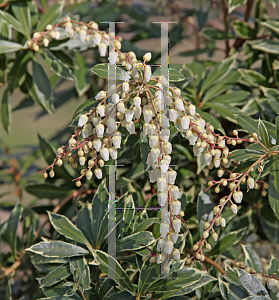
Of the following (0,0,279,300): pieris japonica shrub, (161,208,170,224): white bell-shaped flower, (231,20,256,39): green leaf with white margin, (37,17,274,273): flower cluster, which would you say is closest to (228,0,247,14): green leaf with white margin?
(0,0,279,300): pieris japonica shrub

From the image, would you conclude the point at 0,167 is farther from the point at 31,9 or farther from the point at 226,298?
the point at 226,298

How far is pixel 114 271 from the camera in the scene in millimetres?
828

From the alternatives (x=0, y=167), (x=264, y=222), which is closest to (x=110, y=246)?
(x=264, y=222)

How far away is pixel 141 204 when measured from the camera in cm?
105

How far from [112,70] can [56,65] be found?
43 cm

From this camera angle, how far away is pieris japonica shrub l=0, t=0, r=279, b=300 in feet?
2.44

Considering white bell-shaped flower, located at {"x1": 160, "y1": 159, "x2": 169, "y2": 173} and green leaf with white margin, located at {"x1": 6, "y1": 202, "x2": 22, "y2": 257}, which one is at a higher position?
white bell-shaped flower, located at {"x1": 160, "y1": 159, "x2": 169, "y2": 173}

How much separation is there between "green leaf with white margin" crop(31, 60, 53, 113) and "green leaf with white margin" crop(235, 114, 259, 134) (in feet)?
2.06

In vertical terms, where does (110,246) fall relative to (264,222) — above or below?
above

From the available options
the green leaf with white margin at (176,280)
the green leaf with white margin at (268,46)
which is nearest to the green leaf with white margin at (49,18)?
the green leaf with white margin at (268,46)

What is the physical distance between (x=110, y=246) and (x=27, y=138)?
3079 mm

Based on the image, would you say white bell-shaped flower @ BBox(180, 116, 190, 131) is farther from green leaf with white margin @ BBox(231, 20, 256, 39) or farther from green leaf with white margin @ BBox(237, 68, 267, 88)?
green leaf with white margin @ BBox(231, 20, 256, 39)

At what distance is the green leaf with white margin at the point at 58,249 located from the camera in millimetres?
865

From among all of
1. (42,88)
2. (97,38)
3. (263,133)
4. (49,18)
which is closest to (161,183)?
(263,133)
